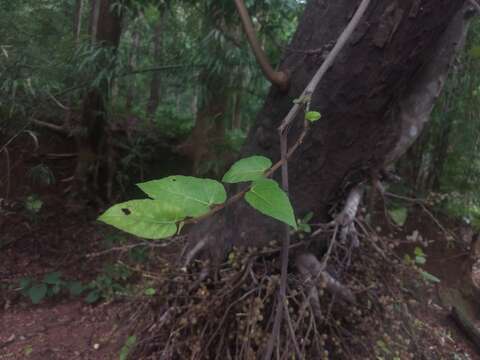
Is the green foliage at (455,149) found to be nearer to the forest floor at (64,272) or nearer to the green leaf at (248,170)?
the forest floor at (64,272)

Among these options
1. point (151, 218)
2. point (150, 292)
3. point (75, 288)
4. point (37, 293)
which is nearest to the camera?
point (151, 218)

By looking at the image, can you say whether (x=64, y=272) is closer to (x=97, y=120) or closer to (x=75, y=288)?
(x=75, y=288)

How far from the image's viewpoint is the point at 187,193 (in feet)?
1.22

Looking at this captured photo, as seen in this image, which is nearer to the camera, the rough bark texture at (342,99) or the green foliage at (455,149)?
the rough bark texture at (342,99)

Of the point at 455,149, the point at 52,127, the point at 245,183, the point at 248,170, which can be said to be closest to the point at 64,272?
the point at 52,127

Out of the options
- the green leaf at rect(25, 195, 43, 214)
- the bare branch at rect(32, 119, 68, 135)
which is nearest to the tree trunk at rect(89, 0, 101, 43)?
the bare branch at rect(32, 119, 68, 135)

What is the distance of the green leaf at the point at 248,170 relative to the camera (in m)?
0.43

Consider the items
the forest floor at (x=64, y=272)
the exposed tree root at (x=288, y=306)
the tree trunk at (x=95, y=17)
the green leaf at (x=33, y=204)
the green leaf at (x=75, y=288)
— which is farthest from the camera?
the green leaf at (x=33, y=204)

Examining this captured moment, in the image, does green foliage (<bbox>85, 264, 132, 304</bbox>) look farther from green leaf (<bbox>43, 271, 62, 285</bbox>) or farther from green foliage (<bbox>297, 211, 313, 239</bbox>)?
green foliage (<bbox>297, 211, 313, 239</bbox>)

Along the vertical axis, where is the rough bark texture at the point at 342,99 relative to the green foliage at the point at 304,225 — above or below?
above

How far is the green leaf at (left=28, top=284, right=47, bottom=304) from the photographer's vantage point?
7.53 ft

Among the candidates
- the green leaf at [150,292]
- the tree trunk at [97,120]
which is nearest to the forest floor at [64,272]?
the tree trunk at [97,120]

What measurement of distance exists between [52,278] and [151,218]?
2.44 meters

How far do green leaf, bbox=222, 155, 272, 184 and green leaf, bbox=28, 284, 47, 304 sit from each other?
2.31 meters
